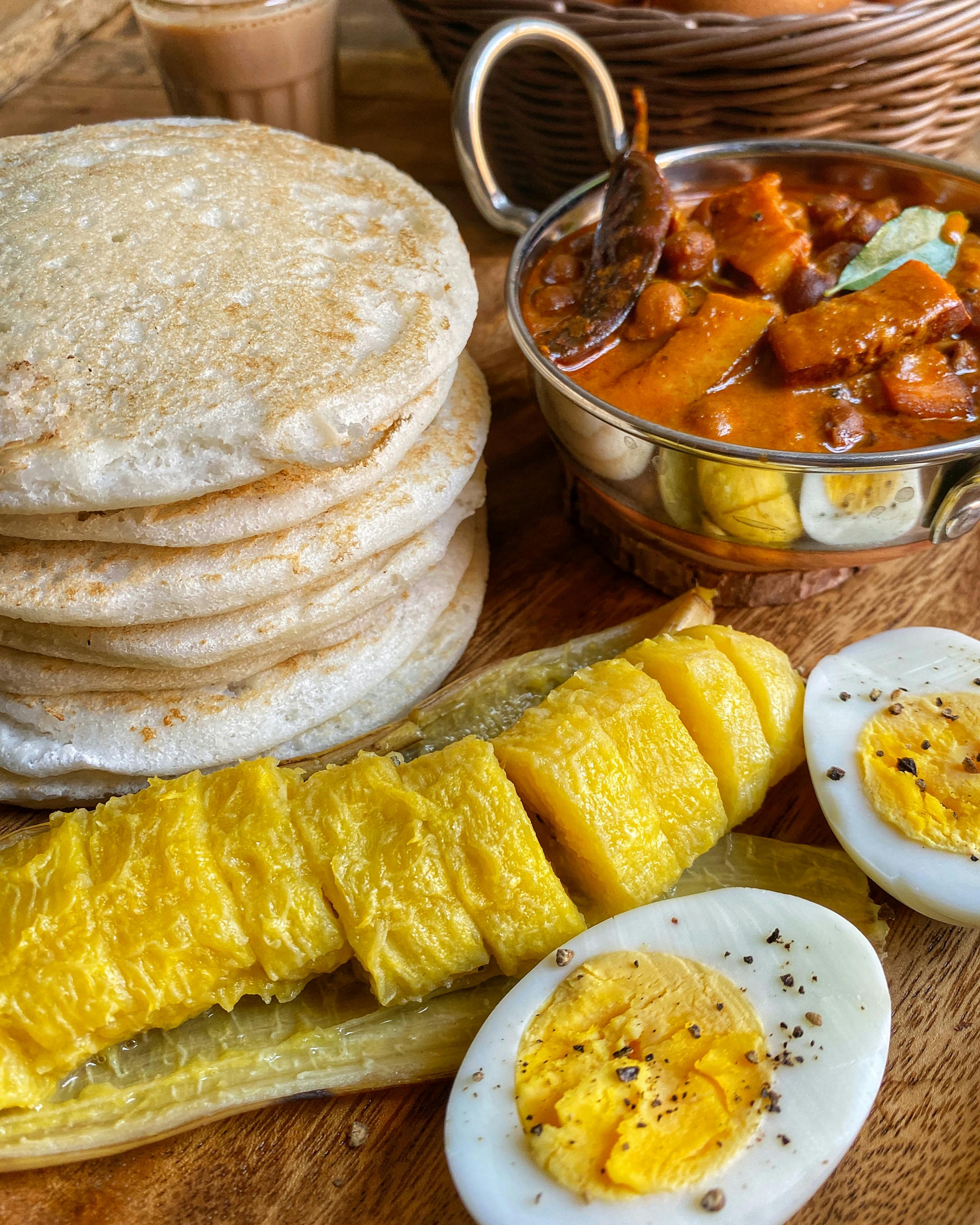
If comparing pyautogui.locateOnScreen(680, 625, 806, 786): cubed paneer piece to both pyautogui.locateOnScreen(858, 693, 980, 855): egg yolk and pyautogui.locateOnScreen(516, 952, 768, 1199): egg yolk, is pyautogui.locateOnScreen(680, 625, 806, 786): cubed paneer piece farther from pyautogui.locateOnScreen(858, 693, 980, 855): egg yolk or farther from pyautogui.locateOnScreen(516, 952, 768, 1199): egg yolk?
pyautogui.locateOnScreen(516, 952, 768, 1199): egg yolk

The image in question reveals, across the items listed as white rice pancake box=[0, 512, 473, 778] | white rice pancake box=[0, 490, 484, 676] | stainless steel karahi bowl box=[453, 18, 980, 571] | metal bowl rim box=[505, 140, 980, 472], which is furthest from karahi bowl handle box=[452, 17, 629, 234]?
white rice pancake box=[0, 512, 473, 778]

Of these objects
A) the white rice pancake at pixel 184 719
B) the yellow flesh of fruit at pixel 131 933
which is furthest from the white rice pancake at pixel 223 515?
the yellow flesh of fruit at pixel 131 933

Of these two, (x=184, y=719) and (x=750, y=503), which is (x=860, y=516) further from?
(x=184, y=719)

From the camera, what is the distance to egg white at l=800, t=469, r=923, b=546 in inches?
72.6

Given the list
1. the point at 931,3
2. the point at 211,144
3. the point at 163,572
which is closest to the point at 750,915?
the point at 163,572

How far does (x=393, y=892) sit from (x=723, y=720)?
61 cm

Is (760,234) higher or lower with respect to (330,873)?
higher

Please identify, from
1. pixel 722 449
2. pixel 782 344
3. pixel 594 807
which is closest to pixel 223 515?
pixel 594 807

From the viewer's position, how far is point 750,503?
74.9 inches

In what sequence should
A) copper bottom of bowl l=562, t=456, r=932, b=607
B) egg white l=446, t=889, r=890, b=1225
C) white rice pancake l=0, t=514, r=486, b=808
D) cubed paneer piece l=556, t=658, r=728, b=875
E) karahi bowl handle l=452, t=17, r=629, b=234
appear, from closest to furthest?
egg white l=446, t=889, r=890, b=1225, cubed paneer piece l=556, t=658, r=728, b=875, white rice pancake l=0, t=514, r=486, b=808, copper bottom of bowl l=562, t=456, r=932, b=607, karahi bowl handle l=452, t=17, r=629, b=234

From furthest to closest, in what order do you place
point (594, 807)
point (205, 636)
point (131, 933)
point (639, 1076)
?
1. point (205, 636)
2. point (594, 807)
3. point (131, 933)
4. point (639, 1076)

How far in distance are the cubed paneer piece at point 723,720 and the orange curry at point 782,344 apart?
1.46 feet

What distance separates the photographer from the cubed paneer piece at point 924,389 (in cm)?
192

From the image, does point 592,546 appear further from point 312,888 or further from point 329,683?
point 312,888
